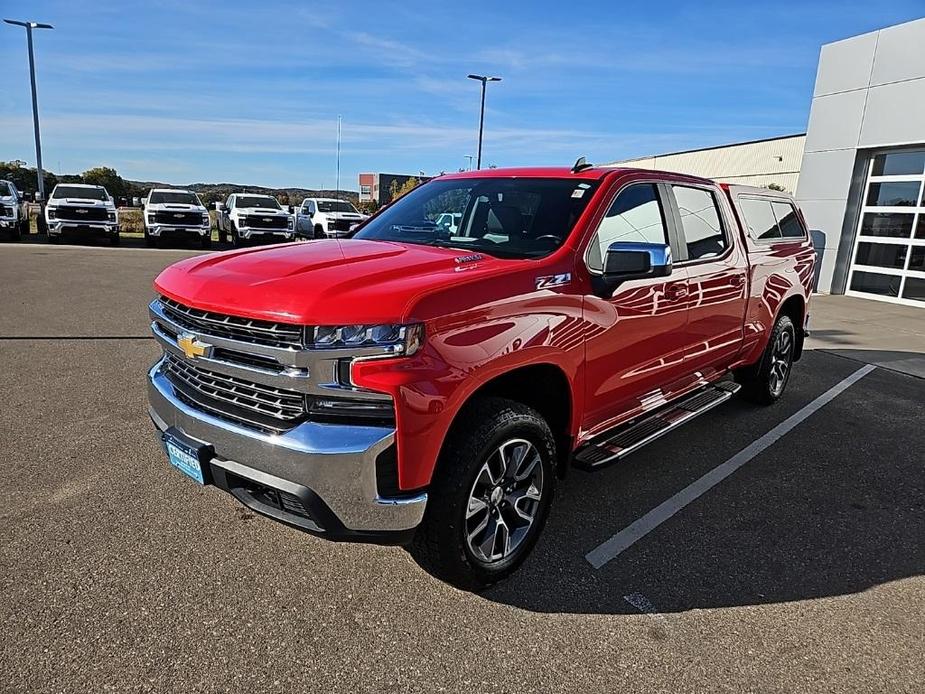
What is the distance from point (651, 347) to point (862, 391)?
13.4 feet

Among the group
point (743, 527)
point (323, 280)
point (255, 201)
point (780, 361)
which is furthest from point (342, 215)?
point (323, 280)

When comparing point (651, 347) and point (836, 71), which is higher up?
point (836, 71)

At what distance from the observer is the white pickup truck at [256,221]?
826 inches

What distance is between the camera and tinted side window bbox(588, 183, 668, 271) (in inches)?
136

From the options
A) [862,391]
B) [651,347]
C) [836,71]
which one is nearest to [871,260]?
[836,71]

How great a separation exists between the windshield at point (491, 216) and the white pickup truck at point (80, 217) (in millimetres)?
Answer: 19030

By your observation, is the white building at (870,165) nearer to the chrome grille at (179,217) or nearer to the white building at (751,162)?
the white building at (751,162)

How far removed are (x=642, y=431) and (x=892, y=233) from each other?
1282 centimetres

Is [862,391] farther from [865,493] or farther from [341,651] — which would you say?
[341,651]

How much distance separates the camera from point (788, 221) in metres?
5.97

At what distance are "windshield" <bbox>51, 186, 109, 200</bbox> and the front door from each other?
21.5 m

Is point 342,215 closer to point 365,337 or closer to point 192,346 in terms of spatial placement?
point 192,346

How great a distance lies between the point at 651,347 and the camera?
3.85m

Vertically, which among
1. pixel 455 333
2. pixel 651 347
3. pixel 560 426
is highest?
pixel 455 333
